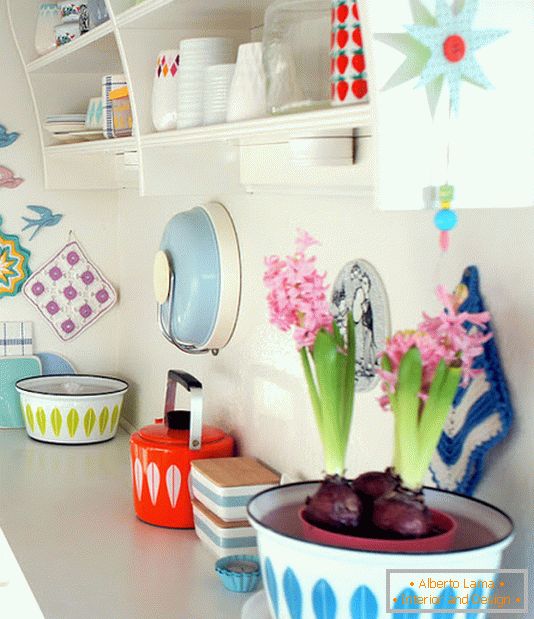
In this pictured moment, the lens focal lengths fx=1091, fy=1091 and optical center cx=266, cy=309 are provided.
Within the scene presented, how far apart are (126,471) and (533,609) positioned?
54.1 inches

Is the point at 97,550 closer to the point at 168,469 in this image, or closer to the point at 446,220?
the point at 168,469

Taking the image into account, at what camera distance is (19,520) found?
207 centimetres

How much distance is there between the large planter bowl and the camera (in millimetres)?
1058

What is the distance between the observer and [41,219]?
297cm

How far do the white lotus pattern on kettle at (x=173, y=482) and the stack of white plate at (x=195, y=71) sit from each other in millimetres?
657

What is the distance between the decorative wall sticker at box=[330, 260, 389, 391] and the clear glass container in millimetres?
336

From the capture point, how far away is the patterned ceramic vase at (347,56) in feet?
3.88

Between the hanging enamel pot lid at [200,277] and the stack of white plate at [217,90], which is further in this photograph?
the hanging enamel pot lid at [200,277]

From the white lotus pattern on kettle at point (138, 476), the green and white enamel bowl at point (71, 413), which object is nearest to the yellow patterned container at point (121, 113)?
the white lotus pattern on kettle at point (138, 476)

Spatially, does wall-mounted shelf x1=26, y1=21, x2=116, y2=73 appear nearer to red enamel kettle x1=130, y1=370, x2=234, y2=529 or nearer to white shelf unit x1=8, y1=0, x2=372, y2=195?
white shelf unit x1=8, y1=0, x2=372, y2=195

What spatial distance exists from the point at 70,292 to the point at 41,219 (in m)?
0.22

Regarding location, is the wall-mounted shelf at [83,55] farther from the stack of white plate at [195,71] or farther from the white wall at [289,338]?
the white wall at [289,338]

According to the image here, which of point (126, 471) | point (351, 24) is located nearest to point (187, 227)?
point (126, 471)

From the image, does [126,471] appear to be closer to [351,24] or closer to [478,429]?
[478,429]
